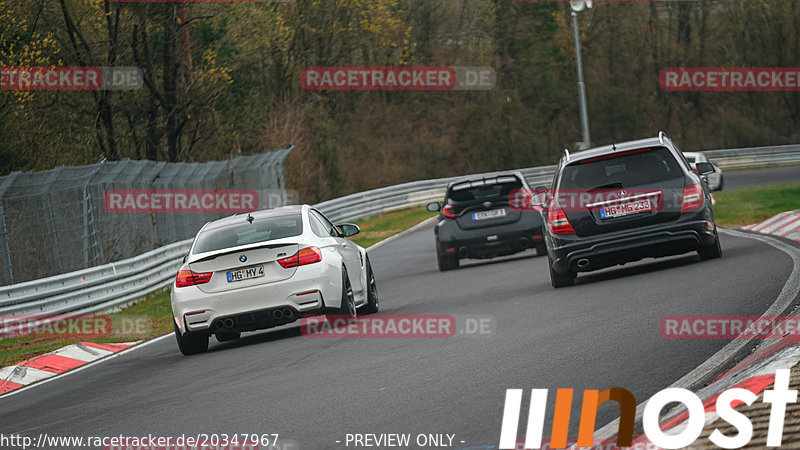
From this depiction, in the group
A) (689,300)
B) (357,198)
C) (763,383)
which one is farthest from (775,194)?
(763,383)

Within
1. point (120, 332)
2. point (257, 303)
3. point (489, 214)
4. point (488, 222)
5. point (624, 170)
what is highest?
point (624, 170)

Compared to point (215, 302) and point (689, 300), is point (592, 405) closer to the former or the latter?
point (689, 300)

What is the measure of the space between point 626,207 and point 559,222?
784mm

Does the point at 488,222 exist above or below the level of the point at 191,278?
below

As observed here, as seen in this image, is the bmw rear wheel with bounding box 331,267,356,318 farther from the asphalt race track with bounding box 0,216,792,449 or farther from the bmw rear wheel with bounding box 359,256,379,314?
the bmw rear wheel with bounding box 359,256,379,314

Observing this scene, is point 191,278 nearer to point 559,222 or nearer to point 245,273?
point 245,273

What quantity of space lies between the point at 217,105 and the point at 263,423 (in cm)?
3796

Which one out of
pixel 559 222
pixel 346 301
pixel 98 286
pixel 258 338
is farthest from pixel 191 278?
pixel 98 286

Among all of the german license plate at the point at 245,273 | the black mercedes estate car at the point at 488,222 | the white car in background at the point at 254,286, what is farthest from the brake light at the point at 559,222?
the black mercedes estate car at the point at 488,222

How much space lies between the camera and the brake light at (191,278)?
12.4 m

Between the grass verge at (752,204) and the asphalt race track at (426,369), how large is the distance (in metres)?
8.80

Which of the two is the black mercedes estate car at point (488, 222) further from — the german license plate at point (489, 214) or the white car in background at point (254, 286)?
the white car in background at point (254, 286)

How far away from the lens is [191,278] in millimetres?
12516

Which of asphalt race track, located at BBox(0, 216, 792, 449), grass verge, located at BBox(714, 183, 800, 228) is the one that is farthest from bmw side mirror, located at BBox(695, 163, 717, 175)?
grass verge, located at BBox(714, 183, 800, 228)
